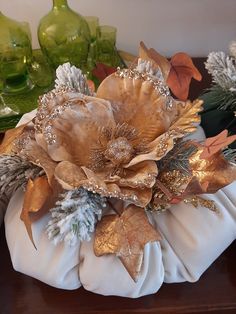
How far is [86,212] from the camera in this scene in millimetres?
362

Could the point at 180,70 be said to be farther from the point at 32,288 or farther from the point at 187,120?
the point at 32,288

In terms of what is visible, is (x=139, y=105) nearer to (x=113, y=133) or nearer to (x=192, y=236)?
(x=113, y=133)

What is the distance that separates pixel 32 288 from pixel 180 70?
29cm

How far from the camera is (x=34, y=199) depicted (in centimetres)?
36

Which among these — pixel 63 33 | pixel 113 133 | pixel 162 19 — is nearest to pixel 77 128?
pixel 113 133

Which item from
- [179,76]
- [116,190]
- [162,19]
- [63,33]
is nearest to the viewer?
[116,190]

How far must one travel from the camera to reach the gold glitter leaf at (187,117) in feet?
1.29

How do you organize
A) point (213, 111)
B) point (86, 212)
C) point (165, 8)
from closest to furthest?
point (86, 212) < point (213, 111) < point (165, 8)

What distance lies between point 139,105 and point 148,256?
6.0 inches

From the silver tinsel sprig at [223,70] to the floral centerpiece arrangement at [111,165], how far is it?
4.7 inches

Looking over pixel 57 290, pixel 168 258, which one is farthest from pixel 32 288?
pixel 168 258

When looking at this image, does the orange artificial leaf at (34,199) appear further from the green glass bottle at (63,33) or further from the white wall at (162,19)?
the white wall at (162,19)

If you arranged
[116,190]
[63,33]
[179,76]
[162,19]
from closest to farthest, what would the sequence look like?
[116,190] < [179,76] < [63,33] < [162,19]

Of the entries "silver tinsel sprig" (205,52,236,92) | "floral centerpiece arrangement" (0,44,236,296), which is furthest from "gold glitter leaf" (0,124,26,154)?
"silver tinsel sprig" (205,52,236,92)
